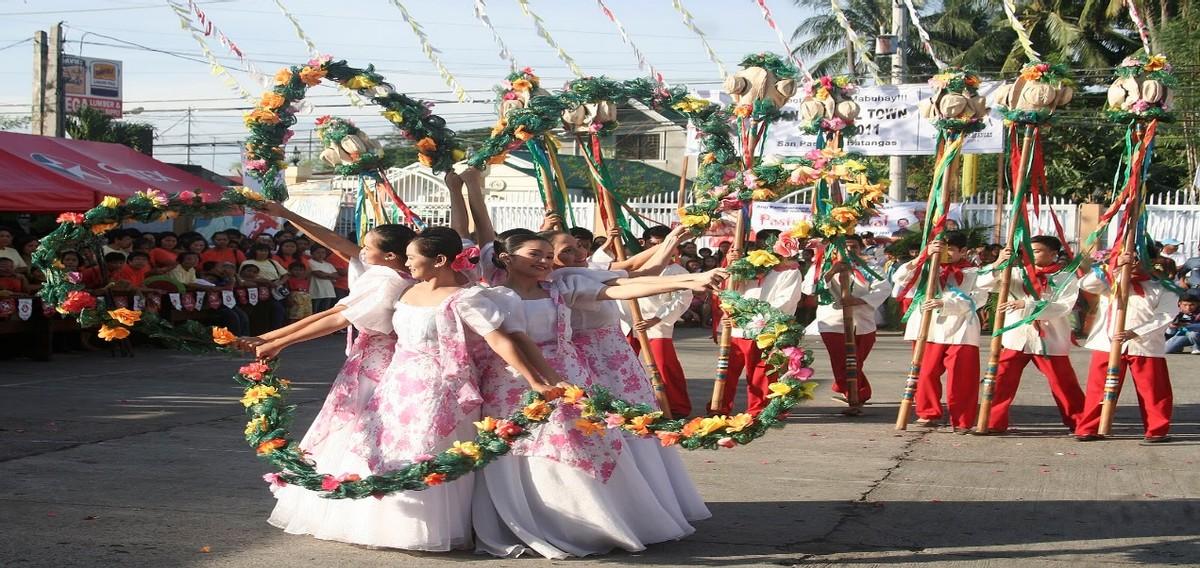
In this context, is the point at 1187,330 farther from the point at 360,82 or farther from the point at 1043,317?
the point at 360,82

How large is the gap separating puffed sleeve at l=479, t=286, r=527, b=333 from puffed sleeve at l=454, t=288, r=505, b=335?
Result: 1 cm

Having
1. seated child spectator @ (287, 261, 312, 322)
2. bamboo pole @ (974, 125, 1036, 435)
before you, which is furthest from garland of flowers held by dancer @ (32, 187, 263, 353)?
seated child spectator @ (287, 261, 312, 322)

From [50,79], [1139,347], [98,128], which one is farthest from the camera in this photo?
[98,128]

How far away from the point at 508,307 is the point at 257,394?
→ 1219 mm


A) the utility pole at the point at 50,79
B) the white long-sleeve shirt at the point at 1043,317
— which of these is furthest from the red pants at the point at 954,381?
the utility pole at the point at 50,79

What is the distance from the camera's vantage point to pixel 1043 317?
929 centimetres

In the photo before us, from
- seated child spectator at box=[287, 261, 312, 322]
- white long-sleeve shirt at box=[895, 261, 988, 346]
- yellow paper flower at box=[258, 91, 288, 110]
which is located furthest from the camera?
seated child spectator at box=[287, 261, 312, 322]

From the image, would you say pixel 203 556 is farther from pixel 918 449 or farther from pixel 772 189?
pixel 918 449

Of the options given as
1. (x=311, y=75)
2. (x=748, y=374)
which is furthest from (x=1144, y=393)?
(x=311, y=75)

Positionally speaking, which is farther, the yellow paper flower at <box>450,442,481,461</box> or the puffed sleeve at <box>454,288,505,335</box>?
the puffed sleeve at <box>454,288,505,335</box>

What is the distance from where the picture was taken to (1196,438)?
937 centimetres

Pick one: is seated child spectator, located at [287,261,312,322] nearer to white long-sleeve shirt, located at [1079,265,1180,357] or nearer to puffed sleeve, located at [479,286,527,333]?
white long-sleeve shirt, located at [1079,265,1180,357]

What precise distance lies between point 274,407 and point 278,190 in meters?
1.34

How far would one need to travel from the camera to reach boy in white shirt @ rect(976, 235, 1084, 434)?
9.25 m
